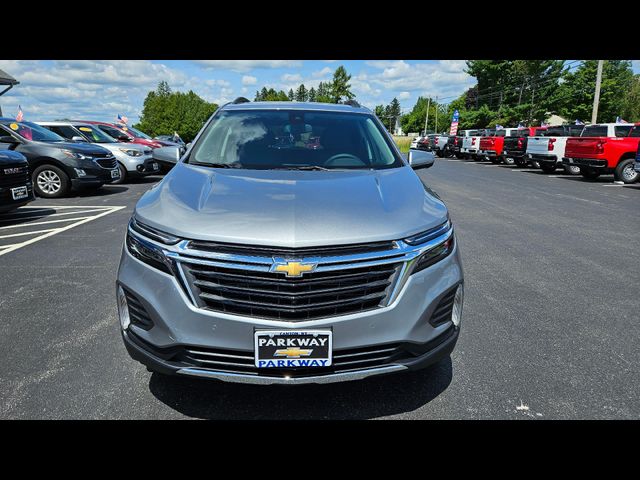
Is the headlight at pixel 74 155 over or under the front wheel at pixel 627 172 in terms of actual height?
over

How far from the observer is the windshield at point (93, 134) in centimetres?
1402

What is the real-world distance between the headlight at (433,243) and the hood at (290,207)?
39 mm

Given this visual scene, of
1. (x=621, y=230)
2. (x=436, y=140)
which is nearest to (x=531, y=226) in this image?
(x=621, y=230)

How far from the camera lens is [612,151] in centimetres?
1545

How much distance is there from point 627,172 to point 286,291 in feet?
56.4

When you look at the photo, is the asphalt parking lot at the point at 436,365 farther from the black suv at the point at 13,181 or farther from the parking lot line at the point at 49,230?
the black suv at the point at 13,181

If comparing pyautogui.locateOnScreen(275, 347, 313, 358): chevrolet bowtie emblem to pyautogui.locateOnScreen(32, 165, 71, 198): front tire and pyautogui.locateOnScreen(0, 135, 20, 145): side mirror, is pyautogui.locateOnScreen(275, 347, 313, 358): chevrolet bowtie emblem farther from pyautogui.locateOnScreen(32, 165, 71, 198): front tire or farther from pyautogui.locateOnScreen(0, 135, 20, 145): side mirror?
pyautogui.locateOnScreen(0, 135, 20, 145): side mirror

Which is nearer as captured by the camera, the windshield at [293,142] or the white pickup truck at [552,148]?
the windshield at [293,142]

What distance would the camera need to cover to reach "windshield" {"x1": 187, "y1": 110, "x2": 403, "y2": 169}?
11.0ft

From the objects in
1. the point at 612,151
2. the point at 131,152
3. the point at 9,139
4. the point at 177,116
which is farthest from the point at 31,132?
the point at 177,116

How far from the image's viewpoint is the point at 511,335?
3.60m

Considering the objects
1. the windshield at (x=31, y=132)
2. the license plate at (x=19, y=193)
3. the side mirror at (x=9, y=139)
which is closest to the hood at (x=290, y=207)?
the license plate at (x=19, y=193)

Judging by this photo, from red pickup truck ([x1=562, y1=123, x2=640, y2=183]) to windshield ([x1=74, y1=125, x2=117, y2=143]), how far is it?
52.0 feet

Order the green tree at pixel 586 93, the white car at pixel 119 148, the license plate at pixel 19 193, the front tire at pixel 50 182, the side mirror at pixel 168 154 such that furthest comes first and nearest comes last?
the green tree at pixel 586 93 → the white car at pixel 119 148 → the front tire at pixel 50 182 → the license plate at pixel 19 193 → the side mirror at pixel 168 154
